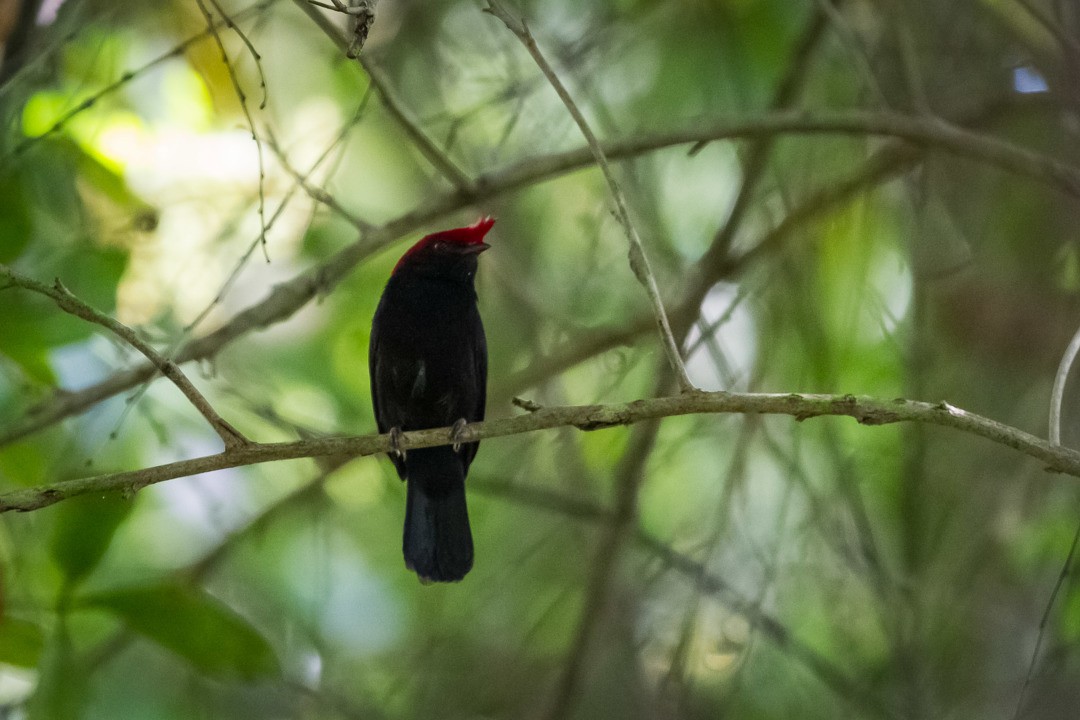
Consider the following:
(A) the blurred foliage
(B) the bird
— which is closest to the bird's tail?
(B) the bird

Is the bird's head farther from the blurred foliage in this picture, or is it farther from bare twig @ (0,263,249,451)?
bare twig @ (0,263,249,451)

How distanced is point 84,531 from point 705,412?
5.63 feet

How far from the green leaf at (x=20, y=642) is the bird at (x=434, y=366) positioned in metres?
1.45

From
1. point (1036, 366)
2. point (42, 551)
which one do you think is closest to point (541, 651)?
point (42, 551)

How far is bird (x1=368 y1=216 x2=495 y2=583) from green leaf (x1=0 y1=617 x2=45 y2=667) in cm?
145

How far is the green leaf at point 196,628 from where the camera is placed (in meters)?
2.96

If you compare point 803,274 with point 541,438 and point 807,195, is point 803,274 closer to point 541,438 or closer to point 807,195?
point 807,195

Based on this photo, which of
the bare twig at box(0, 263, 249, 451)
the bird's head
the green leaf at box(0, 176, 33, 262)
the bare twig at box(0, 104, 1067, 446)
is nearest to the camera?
the bare twig at box(0, 263, 249, 451)

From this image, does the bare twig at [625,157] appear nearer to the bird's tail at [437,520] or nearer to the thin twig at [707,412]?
the bird's tail at [437,520]

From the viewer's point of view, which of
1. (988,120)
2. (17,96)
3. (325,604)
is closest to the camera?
(17,96)

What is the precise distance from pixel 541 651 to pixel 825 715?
1.15 meters

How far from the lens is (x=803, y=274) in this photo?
4262 mm

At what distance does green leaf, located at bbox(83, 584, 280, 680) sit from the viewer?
2.96m

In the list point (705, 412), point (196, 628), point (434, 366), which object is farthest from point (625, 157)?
point (196, 628)
